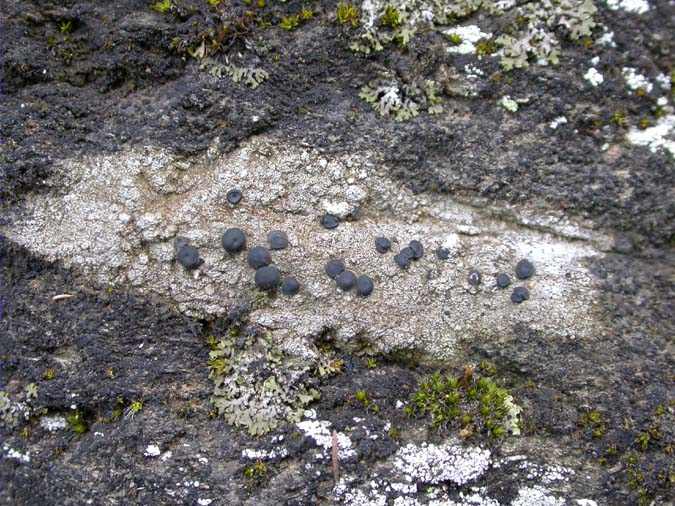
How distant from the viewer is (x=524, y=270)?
3.94 metres

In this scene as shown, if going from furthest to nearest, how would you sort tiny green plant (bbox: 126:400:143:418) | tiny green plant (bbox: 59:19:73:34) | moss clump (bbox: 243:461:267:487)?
tiny green plant (bbox: 59:19:73:34)
tiny green plant (bbox: 126:400:143:418)
moss clump (bbox: 243:461:267:487)

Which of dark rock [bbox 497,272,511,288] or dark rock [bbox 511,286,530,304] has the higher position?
dark rock [bbox 497,272,511,288]

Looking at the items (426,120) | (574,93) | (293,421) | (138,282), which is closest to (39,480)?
(138,282)

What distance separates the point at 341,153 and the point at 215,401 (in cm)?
179

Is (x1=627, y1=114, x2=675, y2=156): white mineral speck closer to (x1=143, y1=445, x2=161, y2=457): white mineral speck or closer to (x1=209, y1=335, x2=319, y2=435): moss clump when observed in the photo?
(x1=209, y1=335, x2=319, y2=435): moss clump

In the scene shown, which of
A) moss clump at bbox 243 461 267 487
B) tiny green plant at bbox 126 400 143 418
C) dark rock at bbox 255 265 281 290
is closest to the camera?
moss clump at bbox 243 461 267 487

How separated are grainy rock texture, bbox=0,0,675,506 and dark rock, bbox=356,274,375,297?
52 millimetres

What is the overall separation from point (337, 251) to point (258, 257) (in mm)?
526

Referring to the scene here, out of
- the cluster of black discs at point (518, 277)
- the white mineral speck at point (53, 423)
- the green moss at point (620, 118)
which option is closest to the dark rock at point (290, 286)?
the cluster of black discs at point (518, 277)

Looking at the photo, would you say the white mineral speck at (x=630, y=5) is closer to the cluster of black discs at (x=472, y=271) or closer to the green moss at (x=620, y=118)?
the green moss at (x=620, y=118)

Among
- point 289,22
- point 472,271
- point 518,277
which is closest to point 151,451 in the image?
point 472,271

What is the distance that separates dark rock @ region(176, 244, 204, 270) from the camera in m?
3.75

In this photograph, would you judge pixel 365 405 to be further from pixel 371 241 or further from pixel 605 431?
pixel 605 431

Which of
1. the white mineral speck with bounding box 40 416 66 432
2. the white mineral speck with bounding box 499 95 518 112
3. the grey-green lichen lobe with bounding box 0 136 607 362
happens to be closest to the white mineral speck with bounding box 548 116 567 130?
the white mineral speck with bounding box 499 95 518 112
